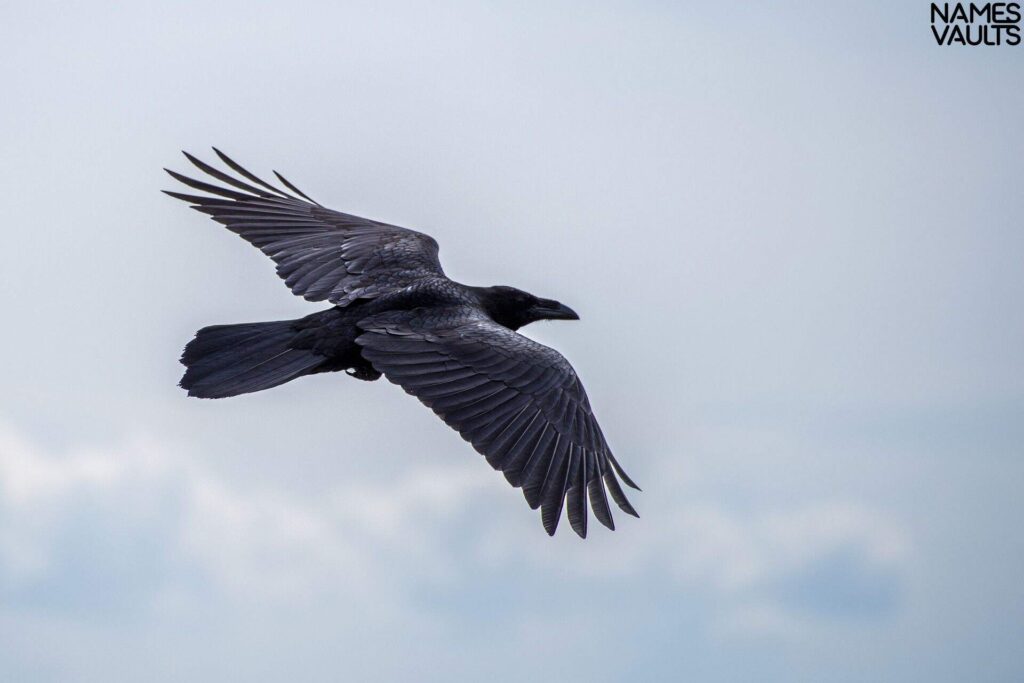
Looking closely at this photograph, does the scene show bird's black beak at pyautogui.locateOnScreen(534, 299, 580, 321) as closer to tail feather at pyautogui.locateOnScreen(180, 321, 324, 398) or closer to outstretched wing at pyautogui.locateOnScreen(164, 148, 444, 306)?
outstretched wing at pyautogui.locateOnScreen(164, 148, 444, 306)

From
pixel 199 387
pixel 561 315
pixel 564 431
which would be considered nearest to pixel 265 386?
pixel 199 387

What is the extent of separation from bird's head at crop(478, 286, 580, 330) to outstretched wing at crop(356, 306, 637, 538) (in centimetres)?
125

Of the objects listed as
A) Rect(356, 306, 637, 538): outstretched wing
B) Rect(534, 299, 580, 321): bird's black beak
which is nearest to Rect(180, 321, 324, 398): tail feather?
Rect(356, 306, 637, 538): outstretched wing

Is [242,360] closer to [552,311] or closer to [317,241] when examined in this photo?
[317,241]

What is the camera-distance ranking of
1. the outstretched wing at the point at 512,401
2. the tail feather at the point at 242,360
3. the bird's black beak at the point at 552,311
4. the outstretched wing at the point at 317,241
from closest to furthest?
the outstretched wing at the point at 512,401 → the tail feather at the point at 242,360 → the outstretched wing at the point at 317,241 → the bird's black beak at the point at 552,311

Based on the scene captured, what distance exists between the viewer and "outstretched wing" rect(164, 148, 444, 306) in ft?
42.7

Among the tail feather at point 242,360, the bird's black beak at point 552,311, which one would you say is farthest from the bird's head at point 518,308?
the tail feather at point 242,360

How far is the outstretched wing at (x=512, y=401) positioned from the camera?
10.8 m

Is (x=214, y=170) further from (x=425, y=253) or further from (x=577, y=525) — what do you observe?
(x=577, y=525)

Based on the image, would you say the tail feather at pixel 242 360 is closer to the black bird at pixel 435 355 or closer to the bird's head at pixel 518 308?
the black bird at pixel 435 355

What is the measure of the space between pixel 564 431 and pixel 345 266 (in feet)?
10.1

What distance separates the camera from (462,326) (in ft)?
39.4

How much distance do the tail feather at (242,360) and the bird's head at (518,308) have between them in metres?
1.94

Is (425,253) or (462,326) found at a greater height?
(425,253)
